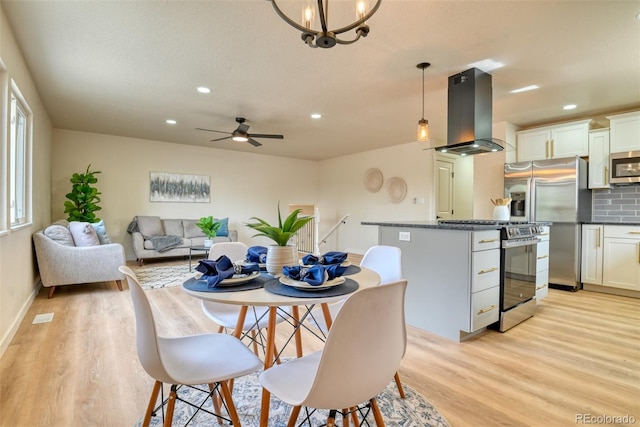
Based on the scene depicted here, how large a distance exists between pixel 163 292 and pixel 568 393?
12.9ft

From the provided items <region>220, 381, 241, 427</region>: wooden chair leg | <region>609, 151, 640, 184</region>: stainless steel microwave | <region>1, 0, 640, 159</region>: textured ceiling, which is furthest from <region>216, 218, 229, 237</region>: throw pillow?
<region>609, 151, 640, 184</region>: stainless steel microwave

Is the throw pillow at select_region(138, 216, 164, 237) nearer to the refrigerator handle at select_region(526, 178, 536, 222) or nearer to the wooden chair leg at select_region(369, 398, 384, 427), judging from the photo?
the wooden chair leg at select_region(369, 398, 384, 427)

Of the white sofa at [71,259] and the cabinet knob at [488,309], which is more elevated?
the white sofa at [71,259]

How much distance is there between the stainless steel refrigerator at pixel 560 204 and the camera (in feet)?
13.4

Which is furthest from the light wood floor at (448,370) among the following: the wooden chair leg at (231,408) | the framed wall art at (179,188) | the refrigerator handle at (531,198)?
the framed wall art at (179,188)

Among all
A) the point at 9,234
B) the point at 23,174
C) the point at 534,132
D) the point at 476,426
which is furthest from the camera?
the point at 534,132

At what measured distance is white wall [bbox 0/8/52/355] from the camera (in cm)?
225

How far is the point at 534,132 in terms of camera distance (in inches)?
181

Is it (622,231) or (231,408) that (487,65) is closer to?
(622,231)

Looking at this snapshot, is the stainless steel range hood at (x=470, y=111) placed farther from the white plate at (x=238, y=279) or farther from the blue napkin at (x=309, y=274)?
the white plate at (x=238, y=279)

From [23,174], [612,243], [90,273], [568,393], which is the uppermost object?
[23,174]

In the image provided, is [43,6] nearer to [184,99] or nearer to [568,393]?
[184,99]

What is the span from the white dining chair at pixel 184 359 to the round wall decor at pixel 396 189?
5.45 metres

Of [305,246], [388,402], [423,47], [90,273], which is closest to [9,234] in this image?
[90,273]
